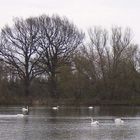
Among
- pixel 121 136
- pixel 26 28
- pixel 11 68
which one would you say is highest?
pixel 26 28

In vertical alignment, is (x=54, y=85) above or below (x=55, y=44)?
below

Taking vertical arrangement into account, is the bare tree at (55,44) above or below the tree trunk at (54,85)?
above

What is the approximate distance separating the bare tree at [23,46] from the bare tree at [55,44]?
4.12ft

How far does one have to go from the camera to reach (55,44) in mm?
81312

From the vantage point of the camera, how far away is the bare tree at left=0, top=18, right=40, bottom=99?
80312 millimetres

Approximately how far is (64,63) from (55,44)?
342cm

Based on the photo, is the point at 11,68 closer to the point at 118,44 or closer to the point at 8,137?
the point at 118,44

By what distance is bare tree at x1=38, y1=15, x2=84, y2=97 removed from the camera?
81.1 meters

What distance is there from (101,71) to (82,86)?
395 centimetres

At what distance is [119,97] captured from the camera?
77.9 m

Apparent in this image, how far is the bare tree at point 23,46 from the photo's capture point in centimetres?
8031

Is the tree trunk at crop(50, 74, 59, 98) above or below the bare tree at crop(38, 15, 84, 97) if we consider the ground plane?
below

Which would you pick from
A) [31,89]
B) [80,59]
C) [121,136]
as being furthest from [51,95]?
[121,136]

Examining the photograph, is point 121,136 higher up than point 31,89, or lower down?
lower down
